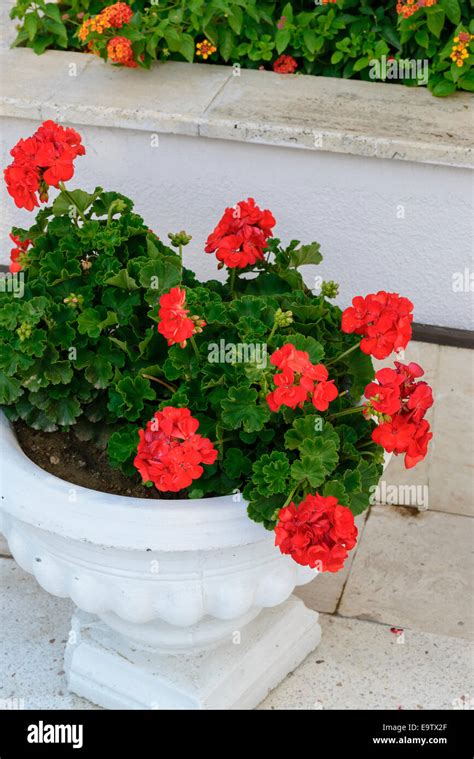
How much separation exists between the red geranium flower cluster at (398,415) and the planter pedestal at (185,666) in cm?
52

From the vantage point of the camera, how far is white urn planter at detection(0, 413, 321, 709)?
1.61 m

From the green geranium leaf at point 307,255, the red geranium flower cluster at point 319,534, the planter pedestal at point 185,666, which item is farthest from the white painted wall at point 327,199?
the red geranium flower cluster at point 319,534

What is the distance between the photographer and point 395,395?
62.6 inches

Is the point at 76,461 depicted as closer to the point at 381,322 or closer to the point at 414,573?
the point at 381,322

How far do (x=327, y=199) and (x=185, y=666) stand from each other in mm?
1062

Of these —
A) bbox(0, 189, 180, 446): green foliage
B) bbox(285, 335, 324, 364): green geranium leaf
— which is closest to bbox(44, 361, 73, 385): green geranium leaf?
bbox(0, 189, 180, 446): green foliage

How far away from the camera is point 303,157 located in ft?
7.61

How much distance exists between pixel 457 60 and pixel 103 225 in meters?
0.99

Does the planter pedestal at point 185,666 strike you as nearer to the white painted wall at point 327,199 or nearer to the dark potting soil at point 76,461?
the dark potting soil at point 76,461

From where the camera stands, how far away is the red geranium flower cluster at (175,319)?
1586mm

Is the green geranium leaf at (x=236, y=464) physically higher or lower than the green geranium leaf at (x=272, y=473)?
lower

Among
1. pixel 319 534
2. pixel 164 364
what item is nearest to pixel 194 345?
pixel 164 364

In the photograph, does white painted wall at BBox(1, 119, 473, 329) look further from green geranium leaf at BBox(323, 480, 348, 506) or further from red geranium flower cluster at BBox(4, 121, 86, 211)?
green geranium leaf at BBox(323, 480, 348, 506)

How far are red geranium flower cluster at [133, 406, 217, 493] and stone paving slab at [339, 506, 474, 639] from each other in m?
0.92
